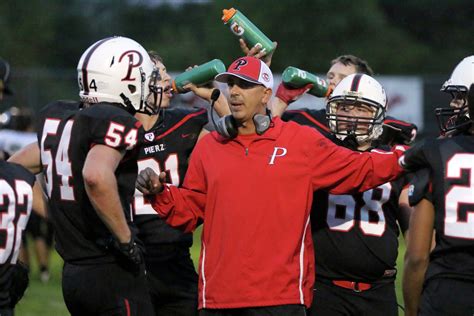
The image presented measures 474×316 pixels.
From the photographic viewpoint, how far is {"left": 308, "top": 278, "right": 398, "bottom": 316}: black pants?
5.65 metres

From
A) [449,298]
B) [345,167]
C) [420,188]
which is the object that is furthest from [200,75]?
[449,298]

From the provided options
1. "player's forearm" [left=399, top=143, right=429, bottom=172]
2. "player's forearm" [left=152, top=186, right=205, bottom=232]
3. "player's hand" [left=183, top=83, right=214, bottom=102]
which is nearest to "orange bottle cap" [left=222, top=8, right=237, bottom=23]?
"player's hand" [left=183, top=83, right=214, bottom=102]

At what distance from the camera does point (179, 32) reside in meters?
28.1

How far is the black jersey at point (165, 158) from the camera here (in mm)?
6191

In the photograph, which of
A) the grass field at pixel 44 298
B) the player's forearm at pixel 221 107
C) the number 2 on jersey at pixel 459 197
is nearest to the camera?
the number 2 on jersey at pixel 459 197

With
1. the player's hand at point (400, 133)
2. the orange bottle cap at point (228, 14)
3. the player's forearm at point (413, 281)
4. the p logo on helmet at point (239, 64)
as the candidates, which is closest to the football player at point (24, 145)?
the orange bottle cap at point (228, 14)

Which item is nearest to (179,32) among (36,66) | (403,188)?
(36,66)

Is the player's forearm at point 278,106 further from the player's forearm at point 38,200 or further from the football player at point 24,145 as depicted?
the football player at point 24,145

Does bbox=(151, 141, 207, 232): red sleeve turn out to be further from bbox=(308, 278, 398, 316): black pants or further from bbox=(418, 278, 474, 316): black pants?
bbox=(418, 278, 474, 316): black pants

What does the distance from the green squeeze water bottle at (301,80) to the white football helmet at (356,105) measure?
0.40 metres

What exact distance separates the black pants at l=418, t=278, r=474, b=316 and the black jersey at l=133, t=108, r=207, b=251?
1976 mm

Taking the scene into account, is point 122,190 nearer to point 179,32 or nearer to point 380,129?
point 380,129

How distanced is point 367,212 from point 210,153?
1.05m

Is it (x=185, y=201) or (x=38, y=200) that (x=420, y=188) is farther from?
(x=38, y=200)
